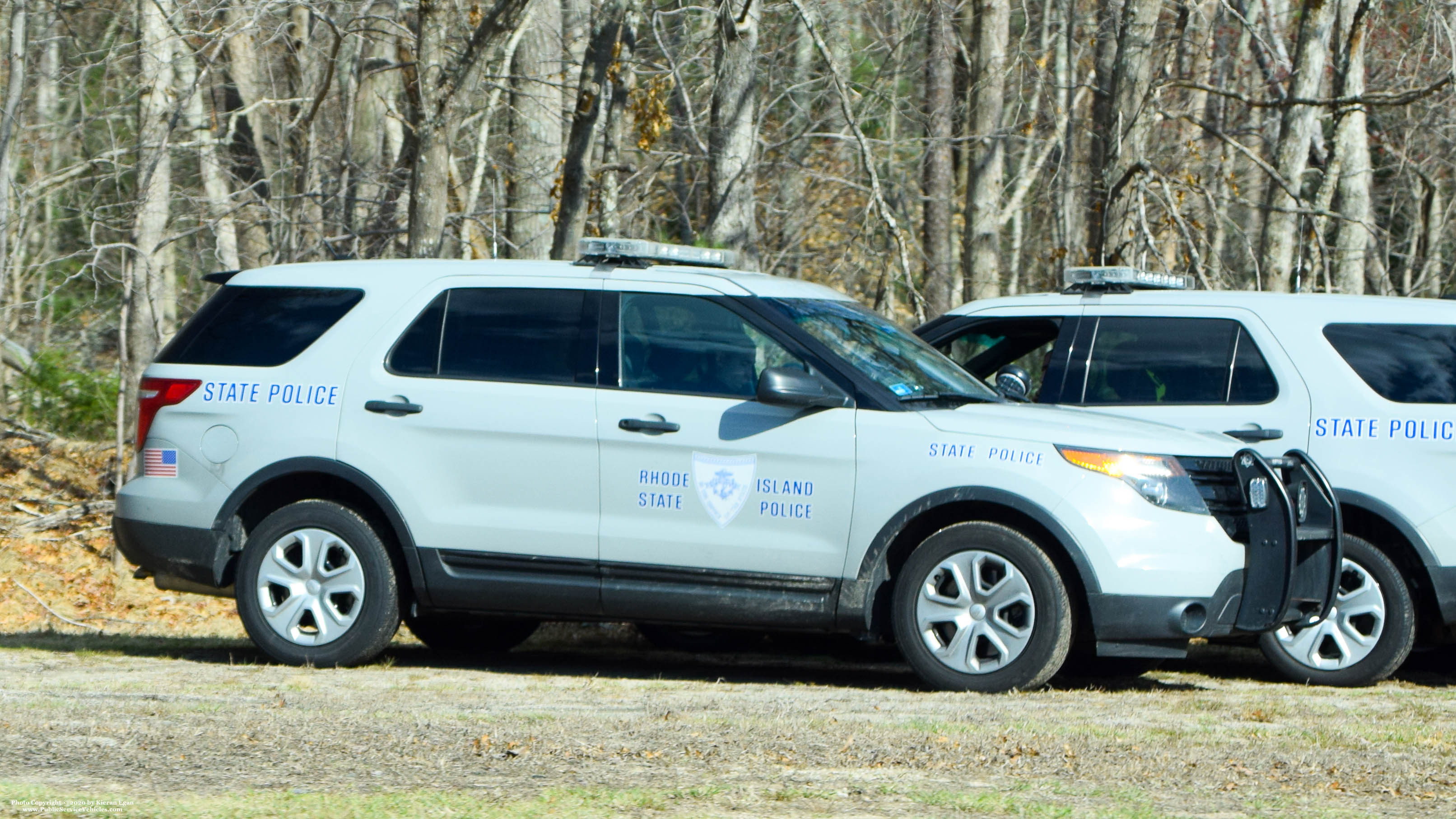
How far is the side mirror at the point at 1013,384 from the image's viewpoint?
7922 millimetres

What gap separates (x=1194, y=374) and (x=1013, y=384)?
2.82 feet

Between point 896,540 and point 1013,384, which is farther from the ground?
point 1013,384

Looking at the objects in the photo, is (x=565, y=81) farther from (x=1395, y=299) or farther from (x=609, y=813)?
(x=609, y=813)

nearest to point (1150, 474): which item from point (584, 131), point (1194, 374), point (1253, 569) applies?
point (1253, 569)

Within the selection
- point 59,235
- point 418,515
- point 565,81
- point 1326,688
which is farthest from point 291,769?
point 59,235

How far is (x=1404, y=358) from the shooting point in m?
7.65

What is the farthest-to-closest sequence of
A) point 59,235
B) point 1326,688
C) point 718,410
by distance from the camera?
point 59,235
point 1326,688
point 718,410

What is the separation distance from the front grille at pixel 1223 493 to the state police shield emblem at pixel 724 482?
5.93 ft

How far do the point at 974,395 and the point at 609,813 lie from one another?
11.4 feet

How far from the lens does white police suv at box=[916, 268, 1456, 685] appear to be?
24.7 feet

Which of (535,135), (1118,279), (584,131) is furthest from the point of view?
(535,135)

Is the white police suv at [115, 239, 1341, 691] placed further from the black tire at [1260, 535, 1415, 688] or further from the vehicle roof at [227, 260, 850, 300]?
the black tire at [1260, 535, 1415, 688]

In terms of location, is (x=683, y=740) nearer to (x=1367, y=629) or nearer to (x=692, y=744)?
(x=692, y=744)

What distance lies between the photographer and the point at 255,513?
7805 millimetres
